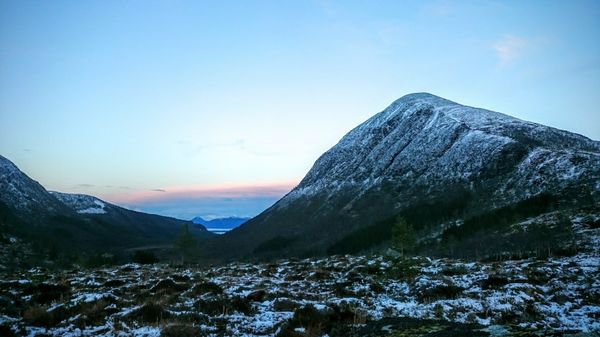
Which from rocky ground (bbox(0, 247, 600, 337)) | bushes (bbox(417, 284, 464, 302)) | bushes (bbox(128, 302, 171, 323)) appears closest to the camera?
rocky ground (bbox(0, 247, 600, 337))

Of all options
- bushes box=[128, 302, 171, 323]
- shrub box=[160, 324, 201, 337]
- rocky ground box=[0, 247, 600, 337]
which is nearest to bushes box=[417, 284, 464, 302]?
rocky ground box=[0, 247, 600, 337]

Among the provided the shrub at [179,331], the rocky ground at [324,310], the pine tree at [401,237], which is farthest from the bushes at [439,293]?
the pine tree at [401,237]

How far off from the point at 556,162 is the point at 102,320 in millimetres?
214255

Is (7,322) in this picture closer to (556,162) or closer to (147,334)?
(147,334)

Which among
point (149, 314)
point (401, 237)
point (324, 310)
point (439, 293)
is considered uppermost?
point (401, 237)

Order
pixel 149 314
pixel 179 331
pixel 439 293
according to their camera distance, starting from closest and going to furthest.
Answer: pixel 179 331
pixel 149 314
pixel 439 293

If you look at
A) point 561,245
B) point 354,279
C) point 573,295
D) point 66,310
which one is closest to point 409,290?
point 354,279

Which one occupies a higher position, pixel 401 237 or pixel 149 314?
pixel 401 237

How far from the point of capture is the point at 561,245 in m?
87.5

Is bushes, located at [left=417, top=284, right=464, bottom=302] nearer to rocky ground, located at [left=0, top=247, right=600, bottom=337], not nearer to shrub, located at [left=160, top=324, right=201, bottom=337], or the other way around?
rocky ground, located at [left=0, top=247, right=600, bottom=337]

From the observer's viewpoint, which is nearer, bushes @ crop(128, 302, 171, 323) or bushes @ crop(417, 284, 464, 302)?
bushes @ crop(128, 302, 171, 323)

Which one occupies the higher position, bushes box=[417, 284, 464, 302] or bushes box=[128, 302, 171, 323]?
bushes box=[417, 284, 464, 302]

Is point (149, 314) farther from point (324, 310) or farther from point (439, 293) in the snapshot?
point (439, 293)

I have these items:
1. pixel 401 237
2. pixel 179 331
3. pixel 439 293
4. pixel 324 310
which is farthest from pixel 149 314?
pixel 401 237
